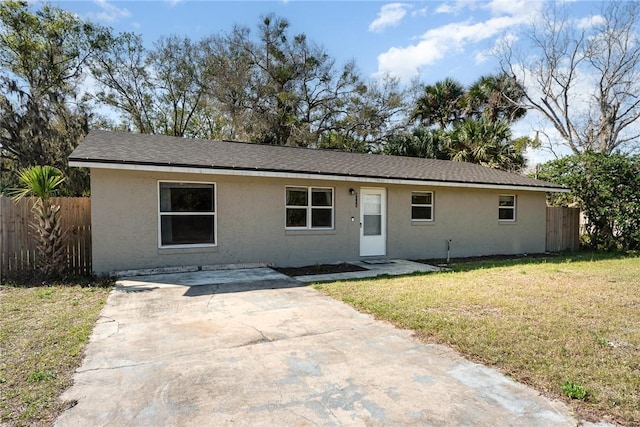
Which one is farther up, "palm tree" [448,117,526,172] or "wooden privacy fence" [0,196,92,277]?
"palm tree" [448,117,526,172]

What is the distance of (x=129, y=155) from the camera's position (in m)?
8.56

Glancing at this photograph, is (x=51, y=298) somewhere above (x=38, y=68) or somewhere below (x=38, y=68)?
below

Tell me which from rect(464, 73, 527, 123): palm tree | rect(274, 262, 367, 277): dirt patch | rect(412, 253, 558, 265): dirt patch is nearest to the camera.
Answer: rect(274, 262, 367, 277): dirt patch

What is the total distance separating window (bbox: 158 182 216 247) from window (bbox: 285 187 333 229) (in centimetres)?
209

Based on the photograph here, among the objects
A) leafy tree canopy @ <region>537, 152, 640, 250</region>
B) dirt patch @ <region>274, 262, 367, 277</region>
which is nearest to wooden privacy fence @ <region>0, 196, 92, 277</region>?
dirt patch @ <region>274, 262, 367, 277</region>

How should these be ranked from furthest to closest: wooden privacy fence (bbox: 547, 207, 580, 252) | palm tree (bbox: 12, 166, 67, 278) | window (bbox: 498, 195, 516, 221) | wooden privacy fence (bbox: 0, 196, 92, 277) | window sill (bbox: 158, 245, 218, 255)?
1. wooden privacy fence (bbox: 547, 207, 580, 252)
2. window (bbox: 498, 195, 516, 221)
3. window sill (bbox: 158, 245, 218, 255)
4. wooden privacy fence (bbox: 0, 196, 92, 277)
5. palm tree (bbox: 12, 166, 67, 278)

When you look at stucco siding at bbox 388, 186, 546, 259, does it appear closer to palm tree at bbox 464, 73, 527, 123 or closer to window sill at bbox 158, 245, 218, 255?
window sill at bbox 158, 245, 218, 255

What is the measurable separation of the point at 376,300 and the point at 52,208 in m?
7.12

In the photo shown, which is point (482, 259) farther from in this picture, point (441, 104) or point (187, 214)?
point (441, 104)

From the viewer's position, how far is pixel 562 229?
1520 centimetres

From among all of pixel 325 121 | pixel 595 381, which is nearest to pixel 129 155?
pixel 595 381

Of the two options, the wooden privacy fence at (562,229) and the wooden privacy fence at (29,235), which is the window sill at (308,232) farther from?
the wooden privacy fence at (562,229)

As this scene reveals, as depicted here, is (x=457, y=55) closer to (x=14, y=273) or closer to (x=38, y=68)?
(x=14, y=273)

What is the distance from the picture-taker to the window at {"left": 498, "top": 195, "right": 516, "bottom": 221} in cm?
1380
